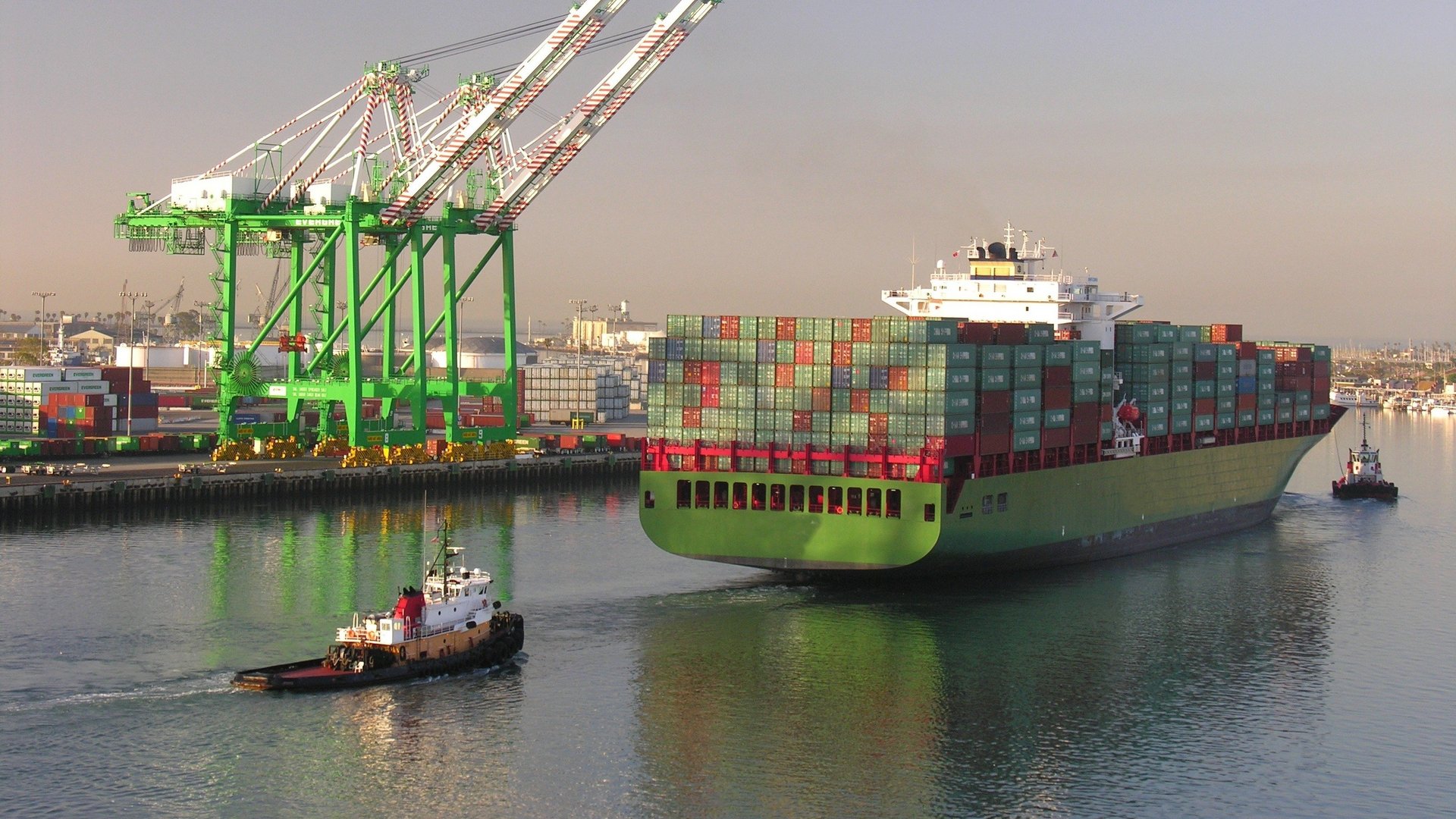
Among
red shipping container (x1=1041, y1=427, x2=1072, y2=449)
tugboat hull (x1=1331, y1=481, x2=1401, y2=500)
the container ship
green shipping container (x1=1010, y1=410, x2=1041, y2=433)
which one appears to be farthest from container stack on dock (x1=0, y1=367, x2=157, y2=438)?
tugboat hull (x1=1331, y1=481, x2=1401, y2=500)

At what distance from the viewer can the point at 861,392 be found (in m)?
42.3

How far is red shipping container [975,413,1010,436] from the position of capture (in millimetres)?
43031

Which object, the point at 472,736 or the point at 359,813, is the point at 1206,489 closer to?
the point at 472,736

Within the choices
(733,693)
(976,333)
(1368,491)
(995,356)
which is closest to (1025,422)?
(995,356)

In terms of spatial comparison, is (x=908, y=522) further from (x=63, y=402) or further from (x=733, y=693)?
(x=63, y=402)

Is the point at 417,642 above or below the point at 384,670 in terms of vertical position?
above

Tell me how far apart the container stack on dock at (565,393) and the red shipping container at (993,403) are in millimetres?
65849

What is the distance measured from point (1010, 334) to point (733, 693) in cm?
1615

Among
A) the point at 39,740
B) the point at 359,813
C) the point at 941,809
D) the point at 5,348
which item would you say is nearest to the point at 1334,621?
the point at 941,809

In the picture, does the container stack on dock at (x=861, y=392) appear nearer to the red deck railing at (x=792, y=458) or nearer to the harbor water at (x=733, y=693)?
the red deck railing at (x=792, y=458)

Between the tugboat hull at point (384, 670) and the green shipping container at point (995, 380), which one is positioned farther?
the green shipping container at point (995, 380)

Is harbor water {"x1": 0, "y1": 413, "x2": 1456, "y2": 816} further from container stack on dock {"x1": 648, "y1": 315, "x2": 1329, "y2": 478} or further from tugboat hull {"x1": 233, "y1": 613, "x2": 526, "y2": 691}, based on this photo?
container stack on dock {"x1": 648, "y1": 315, "x2": 1329, "y2": 478}

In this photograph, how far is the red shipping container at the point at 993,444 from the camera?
43.0 meters

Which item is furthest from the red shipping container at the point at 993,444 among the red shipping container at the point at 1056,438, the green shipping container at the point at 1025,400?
the red shipping container at the point at 1056,438
